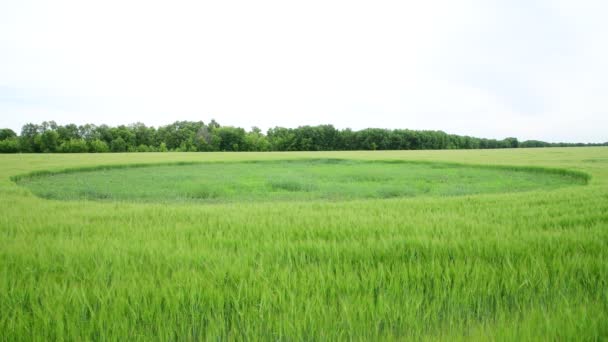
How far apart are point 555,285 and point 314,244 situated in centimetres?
188

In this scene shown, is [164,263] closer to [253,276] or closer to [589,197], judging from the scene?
[253,276]

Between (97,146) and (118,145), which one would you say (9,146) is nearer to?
(97,146)

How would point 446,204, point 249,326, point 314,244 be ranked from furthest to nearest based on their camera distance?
1. point 446,204
2. point 314,244
3. point 249,326

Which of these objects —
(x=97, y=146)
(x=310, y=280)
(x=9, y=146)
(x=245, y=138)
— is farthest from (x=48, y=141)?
(x=310, y=280)

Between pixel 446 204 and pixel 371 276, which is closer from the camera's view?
pixel 371 276

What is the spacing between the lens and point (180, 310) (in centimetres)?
196

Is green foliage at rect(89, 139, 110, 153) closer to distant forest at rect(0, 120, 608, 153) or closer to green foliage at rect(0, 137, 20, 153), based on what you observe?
distant forest at rect(0, 120, 608, 153)

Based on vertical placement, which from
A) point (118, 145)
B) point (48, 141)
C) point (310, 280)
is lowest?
point (310, 280)

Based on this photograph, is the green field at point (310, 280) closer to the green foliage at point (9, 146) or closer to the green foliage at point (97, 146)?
the green foliage at point (97, 146)

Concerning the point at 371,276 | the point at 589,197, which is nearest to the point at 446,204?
the point at 589,197

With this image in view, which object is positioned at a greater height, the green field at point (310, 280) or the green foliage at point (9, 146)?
the green foliage at point (9, 146)

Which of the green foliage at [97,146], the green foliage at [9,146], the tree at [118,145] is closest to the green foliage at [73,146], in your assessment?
the green foliage at [97,146]

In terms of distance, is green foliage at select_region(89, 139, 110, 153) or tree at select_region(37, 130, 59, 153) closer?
tree at select_region(37, 130, 59, 153)

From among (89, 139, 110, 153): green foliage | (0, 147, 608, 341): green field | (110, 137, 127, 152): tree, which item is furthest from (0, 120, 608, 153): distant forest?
(0, 147, 608, 341): green field
